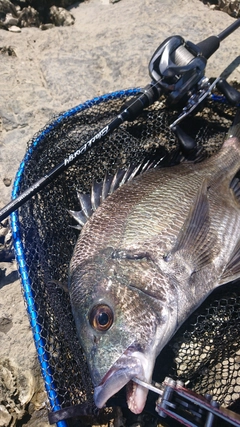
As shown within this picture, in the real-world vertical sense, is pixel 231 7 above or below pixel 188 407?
above

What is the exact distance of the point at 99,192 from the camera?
2680mm

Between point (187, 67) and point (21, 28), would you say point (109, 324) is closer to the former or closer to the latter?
point (187, 67)

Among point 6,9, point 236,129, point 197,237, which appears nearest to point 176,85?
point 236,129

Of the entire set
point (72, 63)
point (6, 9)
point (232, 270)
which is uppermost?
point (6, 9)

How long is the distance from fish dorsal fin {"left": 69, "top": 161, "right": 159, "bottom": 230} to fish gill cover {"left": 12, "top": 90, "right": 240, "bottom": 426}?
0.18m

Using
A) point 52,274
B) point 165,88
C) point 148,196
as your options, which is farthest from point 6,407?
point 165,88

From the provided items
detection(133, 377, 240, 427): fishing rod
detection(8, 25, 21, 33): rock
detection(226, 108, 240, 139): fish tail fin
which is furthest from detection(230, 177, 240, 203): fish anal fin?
detection(8, 25, 21, 33): rock

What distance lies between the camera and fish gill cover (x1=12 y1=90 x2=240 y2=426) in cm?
212

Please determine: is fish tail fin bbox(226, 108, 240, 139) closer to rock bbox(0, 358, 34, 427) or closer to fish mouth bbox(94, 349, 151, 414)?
fish mouth bbox(94, 349, 151, 414)

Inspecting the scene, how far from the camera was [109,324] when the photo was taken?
1920mm

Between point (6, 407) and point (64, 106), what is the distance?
2733 millimetres

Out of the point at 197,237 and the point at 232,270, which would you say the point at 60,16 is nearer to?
the point at 197,237

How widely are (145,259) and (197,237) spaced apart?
1.25ft

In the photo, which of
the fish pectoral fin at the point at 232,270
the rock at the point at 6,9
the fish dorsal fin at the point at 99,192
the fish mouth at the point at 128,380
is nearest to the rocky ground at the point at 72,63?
the rock at the point at 6,9
